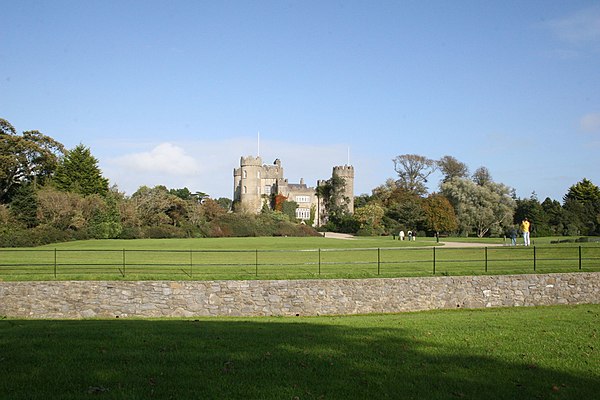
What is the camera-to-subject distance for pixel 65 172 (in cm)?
5928

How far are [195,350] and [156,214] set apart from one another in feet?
177

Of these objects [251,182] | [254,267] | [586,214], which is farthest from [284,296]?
[251,182]

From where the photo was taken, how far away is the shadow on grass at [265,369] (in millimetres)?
6359

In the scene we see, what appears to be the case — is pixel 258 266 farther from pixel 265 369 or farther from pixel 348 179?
pixel 348 179

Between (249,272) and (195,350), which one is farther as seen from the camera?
(249,272)

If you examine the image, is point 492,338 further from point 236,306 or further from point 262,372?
point 236,306

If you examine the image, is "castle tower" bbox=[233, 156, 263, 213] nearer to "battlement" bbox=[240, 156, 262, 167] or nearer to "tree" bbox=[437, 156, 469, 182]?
"battlement" bbox=[240, 156, 262, 167]

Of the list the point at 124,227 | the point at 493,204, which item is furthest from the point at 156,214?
the point at 493,204

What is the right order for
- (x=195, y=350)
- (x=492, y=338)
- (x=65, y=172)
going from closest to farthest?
(x=195, y=350) < (x=492, y=338) < (x=65, y=172)

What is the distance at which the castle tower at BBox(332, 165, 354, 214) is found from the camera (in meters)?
85.2

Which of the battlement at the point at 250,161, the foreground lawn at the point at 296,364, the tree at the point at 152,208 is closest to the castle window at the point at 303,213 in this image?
the battlement at the point at 250,161

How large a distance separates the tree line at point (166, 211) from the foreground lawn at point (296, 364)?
3523cm

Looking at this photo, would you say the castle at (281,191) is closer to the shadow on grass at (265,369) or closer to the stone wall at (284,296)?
the stone wall at (284,296)

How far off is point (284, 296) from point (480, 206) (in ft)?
174
